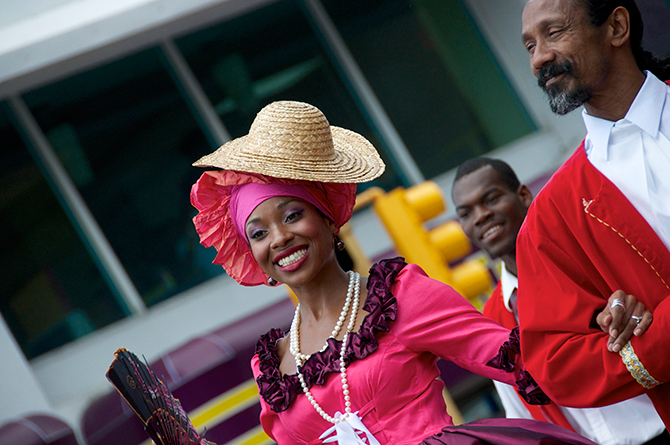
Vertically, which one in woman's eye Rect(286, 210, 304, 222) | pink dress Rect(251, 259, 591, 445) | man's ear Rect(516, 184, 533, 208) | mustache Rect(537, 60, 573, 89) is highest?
woman's eye Rect(286, 210, 304, 222)

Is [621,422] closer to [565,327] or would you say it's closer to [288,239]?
[565,327]

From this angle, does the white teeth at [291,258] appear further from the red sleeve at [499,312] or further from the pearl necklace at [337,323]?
the red sleeve at [499,312]

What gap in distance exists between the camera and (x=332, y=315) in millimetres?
1980

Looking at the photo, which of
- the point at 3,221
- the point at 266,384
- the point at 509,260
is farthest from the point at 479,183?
the point at 3,221

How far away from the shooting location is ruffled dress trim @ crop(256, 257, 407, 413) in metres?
1.85

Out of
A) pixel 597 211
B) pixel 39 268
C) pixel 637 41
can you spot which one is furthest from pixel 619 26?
pixel 39 268

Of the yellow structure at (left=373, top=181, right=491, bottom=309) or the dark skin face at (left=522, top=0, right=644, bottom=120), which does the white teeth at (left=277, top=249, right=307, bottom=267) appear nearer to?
the dark skin face at (left=522, top=0, right=644, bottom=120)

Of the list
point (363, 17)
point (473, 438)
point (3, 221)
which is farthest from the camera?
point (363, 17)

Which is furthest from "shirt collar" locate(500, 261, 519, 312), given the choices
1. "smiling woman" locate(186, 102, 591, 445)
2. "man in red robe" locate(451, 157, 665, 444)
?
"smiling woman" locate(186, 102, 591, 445)

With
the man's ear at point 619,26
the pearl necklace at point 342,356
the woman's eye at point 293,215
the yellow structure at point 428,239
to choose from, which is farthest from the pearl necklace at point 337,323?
the yellow structure at point 428,239

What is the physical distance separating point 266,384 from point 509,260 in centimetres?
110

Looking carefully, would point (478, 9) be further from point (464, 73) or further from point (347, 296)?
point (347, 296)

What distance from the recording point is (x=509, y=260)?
2553mm

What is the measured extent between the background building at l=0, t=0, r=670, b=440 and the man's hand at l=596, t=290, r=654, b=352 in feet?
12.3
